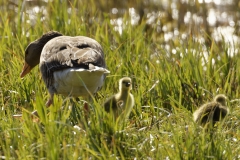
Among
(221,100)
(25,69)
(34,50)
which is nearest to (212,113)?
(221,100)

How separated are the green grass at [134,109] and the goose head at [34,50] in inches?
4.6

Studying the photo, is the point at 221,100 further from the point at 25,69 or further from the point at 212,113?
the point at 25,69

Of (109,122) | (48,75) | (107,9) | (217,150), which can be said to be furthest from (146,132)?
(107,9)

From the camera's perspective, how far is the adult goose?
710 centimetres

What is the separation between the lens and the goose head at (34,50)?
8320mm

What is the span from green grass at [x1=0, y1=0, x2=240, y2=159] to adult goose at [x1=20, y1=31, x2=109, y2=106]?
6.8 inches

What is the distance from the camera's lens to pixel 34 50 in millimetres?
8609

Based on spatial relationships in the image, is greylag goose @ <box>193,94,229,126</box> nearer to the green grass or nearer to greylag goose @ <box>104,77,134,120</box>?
the green grass

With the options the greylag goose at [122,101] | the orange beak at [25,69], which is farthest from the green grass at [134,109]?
the greylag goose at [122,101]

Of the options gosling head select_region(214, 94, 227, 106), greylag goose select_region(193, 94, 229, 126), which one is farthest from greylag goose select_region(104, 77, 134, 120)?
gosling head select_region(214, 94, 227, 106)

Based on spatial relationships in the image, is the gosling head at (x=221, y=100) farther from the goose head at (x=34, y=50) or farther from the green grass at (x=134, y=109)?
the goose head at (x=34, y=50)

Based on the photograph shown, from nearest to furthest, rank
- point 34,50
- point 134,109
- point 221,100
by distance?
point 221,100 < point 134,109 < point 34,50

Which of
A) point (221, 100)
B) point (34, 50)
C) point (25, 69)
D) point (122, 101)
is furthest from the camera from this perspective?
point (34, 50)

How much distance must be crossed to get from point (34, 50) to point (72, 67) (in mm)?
1582
